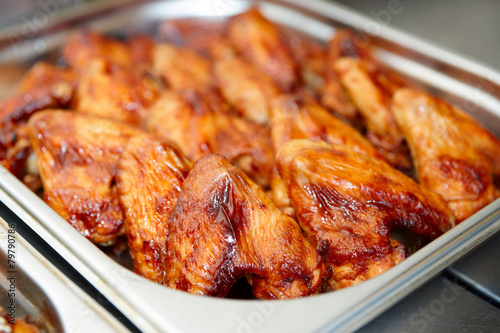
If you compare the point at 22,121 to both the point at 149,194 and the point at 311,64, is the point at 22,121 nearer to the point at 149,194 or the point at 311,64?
the point at 149,194

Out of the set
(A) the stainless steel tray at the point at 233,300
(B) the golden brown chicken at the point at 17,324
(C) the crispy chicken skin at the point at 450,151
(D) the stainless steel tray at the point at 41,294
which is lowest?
(B) the golden brown chicken at the point at 17,324

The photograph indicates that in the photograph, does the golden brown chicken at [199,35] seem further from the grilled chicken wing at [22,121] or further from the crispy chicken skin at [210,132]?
the grilled chicken wing at [22,121]

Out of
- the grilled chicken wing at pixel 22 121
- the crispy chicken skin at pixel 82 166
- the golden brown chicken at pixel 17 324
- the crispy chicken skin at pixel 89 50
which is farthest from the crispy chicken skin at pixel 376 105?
the golden brown chicken at pixel 17 324

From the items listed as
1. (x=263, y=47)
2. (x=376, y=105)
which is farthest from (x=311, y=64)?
(x=376, y=105)

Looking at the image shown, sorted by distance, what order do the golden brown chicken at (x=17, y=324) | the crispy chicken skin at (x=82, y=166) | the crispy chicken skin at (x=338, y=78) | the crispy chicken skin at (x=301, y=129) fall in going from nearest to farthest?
the golden brown chicken at (x=17, y=324)
the crispy chicken skin at (x=82, y=166)
the crispy chicken skin at (x=301, y=129)
the crispy chicken skin at (x=338, y=78)

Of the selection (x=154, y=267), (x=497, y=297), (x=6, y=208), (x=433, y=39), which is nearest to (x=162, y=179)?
(x=154, y=267)

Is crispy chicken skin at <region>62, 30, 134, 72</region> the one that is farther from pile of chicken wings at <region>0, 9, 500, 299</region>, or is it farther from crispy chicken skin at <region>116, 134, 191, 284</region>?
crispy chicken skin at <region>116, 134, 191, 284</region>
